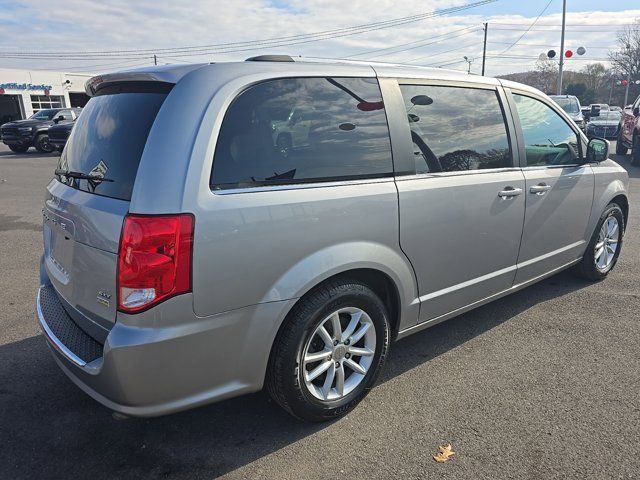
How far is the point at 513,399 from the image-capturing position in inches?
119

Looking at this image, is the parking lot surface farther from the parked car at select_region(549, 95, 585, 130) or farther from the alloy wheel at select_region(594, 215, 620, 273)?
the parked car at select_region(549, 95, 585, 130)

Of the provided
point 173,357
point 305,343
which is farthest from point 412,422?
point 173,357

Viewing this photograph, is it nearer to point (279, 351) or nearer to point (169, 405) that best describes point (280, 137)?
point (279, 351)

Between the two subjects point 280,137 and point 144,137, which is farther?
point 280,137

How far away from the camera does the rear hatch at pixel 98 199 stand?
2.23 metres

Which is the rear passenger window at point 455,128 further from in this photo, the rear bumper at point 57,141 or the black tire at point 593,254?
the rear bumper at point 57,141

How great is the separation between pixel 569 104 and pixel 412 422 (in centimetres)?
1752

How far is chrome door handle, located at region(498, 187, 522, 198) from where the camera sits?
3477 millimetres

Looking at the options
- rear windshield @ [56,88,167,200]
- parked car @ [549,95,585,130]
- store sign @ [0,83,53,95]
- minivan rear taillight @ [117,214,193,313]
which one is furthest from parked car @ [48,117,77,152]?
store sign @ [0,83,53,95]

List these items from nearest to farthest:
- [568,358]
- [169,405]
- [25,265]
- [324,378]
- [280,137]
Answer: [169,405] → [280,137] → [324,378] → [568,358] → [25,265]

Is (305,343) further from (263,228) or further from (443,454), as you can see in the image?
(443,454)

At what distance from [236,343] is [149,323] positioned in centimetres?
41

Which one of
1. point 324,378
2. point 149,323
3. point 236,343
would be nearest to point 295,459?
point 324,378

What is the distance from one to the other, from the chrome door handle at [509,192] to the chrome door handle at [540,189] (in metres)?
0.18
